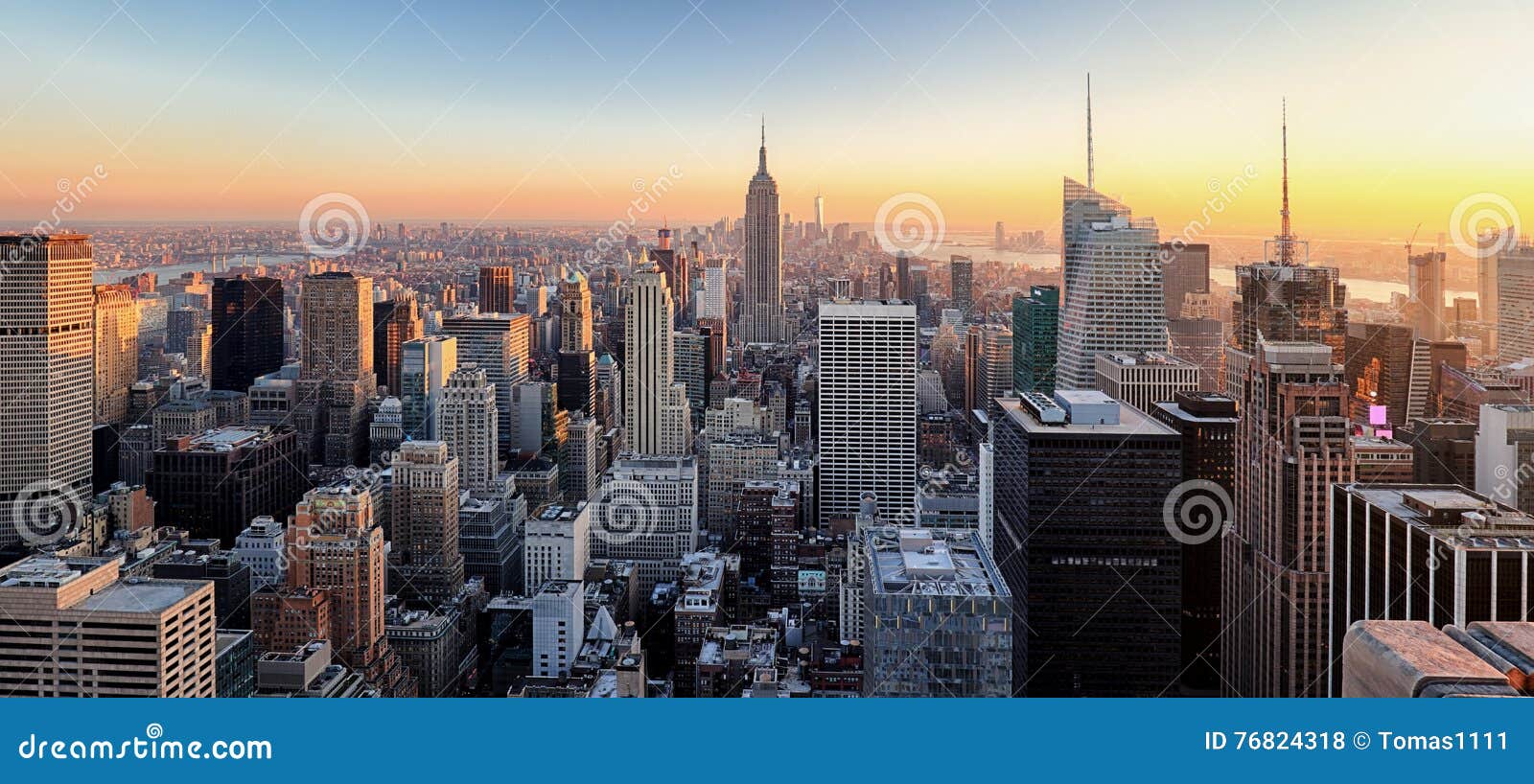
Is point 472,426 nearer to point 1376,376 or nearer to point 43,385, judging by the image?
point 43,385

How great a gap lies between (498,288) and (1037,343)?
610 cm

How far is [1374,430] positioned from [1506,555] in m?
2.46

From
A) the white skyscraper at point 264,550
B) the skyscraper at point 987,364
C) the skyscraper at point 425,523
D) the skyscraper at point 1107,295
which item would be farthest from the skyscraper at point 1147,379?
the white skyscraper at point 264,550

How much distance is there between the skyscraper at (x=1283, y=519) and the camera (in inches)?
277

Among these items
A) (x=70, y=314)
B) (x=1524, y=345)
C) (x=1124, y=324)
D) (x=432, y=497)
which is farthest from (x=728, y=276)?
(x=1524, y=345)

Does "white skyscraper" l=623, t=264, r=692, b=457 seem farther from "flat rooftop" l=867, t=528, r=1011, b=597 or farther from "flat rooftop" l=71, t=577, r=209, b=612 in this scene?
"flat rooftop" l=71, t=577, r=209, b=612

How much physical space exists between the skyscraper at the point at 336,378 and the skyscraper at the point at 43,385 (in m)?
2.24

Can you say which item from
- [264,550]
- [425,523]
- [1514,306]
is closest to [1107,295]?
[1514,306]

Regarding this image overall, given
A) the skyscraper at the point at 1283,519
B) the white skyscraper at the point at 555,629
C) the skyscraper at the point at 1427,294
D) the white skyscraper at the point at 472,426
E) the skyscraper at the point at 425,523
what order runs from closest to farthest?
1. the skyscraper at the point at 1427,294
2. the skyscraper at the point at 1283,519
3. the white skyscraper at the point at 555,629
4. the skyscraper at the point at 425,523
5. the white skyscraper at the point at 472,426

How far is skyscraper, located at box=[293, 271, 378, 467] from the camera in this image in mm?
11328

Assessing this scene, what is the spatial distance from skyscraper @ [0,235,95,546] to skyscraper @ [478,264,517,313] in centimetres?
293

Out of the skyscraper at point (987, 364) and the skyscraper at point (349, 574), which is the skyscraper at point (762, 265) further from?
the skyscraper at point (349, 574)

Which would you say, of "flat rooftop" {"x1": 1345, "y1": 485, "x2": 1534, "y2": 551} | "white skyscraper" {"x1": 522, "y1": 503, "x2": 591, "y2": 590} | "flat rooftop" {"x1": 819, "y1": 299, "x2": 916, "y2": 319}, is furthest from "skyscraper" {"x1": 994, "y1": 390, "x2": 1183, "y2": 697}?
"flat rooftop" {"x1": 819, "y1": 299, "x2": 916, "y2": 319}

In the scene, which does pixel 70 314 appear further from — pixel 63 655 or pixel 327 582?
pixel 63 655
